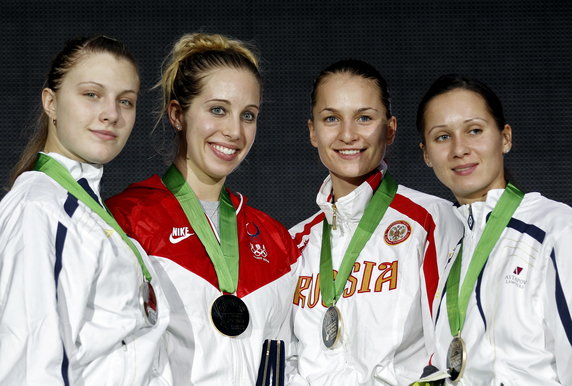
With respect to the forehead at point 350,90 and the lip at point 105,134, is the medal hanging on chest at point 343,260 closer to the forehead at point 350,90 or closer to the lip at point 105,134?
the forehead at point 350,90

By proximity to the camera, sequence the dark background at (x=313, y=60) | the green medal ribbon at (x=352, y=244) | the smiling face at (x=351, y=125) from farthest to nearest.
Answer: the dark background at (x=313, y=60) < the smiling face at (x=351, y=125) < the green medal ribbon at (x=352, y=244)

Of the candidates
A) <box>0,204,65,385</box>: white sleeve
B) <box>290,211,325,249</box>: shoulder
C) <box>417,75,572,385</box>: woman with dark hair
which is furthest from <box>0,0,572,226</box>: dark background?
<box>0,204,65,385</box>: white sleeve

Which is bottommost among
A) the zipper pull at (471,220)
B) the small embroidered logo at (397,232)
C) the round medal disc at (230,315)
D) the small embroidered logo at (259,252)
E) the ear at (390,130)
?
the round medal disc at (230,315)

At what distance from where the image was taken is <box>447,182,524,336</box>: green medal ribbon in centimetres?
228

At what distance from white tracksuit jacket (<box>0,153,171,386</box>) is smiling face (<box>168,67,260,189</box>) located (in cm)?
53

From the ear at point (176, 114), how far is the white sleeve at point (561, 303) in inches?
48.7

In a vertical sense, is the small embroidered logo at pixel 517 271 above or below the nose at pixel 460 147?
below

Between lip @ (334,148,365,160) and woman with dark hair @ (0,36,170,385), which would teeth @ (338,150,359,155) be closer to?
lip @ (334,148,365,160)

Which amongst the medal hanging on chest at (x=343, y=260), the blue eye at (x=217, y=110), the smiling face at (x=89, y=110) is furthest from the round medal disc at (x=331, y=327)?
the smiling face at (x=89, y=110)

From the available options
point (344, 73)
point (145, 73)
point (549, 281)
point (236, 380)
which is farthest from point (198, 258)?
point (145, 73)

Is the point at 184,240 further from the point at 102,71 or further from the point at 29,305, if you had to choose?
the point at 29,305

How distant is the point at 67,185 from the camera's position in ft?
6.97

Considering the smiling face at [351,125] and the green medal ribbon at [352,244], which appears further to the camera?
the smiling face at [351,125]

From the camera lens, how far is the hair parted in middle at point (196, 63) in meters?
2.67
